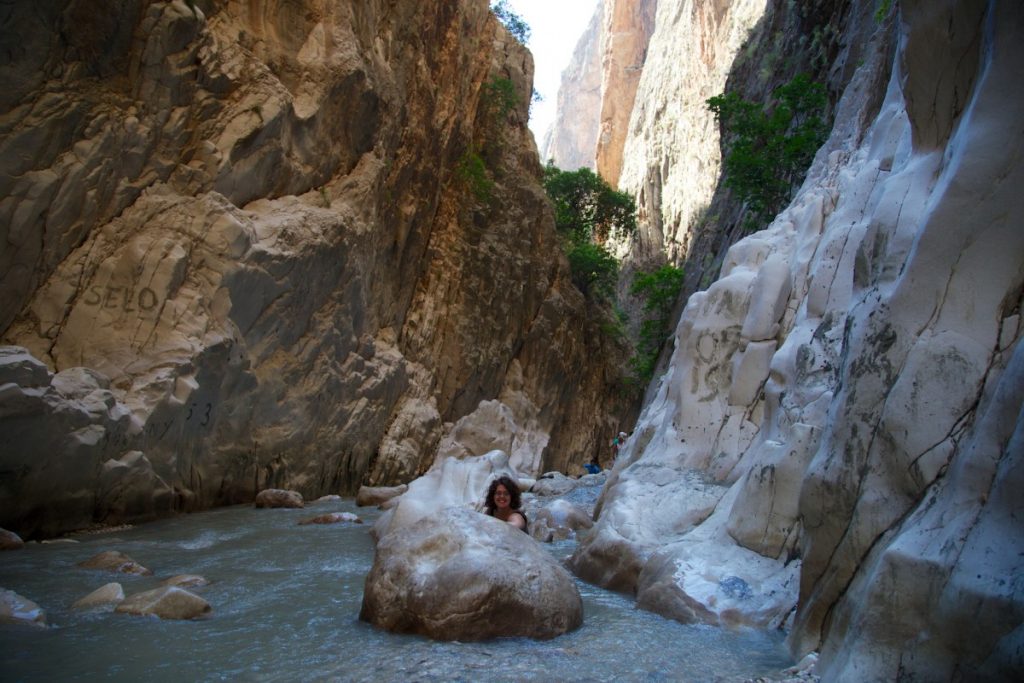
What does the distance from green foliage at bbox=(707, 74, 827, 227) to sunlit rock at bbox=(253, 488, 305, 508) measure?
13978 millimetres

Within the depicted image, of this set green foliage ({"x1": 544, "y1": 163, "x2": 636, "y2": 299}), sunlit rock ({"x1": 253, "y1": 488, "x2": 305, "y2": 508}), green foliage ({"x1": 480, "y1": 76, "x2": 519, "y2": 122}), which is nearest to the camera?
sunlit rock ({"x1": 253, "y1": 488, "x2": 305, "y2": 508})

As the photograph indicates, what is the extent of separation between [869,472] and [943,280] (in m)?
1.09

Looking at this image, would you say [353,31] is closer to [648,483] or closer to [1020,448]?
[648,483]

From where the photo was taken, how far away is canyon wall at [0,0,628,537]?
9.58m

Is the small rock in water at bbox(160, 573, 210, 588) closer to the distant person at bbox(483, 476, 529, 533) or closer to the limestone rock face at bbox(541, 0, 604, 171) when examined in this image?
the distant person at bbox(483, 476, 529, 533)

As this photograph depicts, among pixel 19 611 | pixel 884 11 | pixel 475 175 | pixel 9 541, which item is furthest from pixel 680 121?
pixel 19 611

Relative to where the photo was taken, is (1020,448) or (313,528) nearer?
(1020,448)

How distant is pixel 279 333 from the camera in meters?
14.1

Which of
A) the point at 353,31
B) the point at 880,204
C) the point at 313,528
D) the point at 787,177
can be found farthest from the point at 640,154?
the point at 880,204

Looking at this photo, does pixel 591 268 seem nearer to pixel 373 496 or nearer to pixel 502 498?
pixel 373 496

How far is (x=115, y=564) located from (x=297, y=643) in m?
2.97

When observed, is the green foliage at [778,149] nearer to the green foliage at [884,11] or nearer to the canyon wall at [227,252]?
the green foliage at [884,11]

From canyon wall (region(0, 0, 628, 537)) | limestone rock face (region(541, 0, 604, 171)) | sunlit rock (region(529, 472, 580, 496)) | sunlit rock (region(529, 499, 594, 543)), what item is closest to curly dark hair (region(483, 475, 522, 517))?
sunlit rock (region(529, 499, 594, 543))

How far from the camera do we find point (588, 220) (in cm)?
3775
